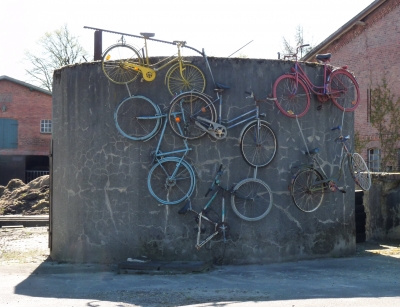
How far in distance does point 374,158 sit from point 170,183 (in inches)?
704

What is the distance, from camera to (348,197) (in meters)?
12.8

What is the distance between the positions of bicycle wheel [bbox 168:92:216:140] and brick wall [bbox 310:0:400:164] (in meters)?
16.8

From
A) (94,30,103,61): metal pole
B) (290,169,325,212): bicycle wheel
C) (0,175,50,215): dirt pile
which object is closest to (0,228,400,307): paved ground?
(290,169,325,212): bicycle wheel

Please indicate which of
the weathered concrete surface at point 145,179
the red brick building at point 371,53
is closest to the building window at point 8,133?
the red brick building at point 371,53

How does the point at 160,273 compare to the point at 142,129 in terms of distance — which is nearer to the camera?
the point at 160,273

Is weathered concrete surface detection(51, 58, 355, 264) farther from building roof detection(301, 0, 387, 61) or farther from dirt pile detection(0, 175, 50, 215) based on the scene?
building roof detection(301, 0, 387, 61)

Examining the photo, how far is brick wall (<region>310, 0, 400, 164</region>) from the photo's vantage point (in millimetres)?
26344

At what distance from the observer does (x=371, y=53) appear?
2722cm

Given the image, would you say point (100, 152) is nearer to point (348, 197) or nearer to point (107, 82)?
point (107, 82)

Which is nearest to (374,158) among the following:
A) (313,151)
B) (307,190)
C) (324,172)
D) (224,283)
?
(324,172)

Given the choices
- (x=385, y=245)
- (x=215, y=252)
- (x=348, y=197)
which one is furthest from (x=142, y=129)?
(x=385, y=245)

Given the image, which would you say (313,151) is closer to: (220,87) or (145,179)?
(220,87)

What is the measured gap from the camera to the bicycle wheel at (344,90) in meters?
12.4

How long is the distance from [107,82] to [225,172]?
8.86ft
